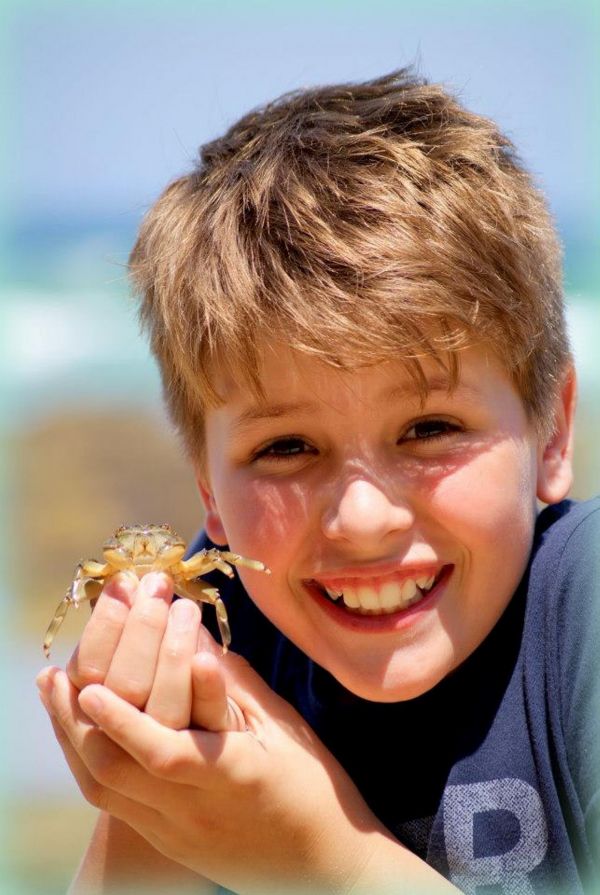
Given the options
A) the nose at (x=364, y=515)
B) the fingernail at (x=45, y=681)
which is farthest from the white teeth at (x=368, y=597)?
the fingernail at (x=45, y=681)

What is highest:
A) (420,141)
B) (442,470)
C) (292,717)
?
(420,141)

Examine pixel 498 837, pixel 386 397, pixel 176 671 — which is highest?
pixel 386 397

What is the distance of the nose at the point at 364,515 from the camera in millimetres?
1441

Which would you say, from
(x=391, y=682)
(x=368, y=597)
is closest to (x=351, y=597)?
(x=368, y=597)

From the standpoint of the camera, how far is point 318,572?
156cm

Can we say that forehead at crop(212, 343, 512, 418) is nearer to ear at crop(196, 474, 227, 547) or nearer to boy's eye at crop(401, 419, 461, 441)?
boy's eye at crop(401, 419, 461, 441)

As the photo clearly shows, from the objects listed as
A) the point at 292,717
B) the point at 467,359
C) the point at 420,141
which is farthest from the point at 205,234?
the point at 292,717

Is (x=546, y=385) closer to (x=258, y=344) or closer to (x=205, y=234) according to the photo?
(x=258, y=344)

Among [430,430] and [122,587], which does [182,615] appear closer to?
[122,587]

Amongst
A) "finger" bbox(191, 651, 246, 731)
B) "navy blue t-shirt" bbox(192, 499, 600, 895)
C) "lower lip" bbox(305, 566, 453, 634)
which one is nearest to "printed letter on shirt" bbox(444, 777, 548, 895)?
"navy blue t-shirt" bbox(192, 499, 600, 895)

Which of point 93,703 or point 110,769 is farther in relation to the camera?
point 110,769

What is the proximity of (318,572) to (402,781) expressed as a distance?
0.43m

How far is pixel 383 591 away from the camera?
1.57 meters

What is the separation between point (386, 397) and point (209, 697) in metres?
0.50
